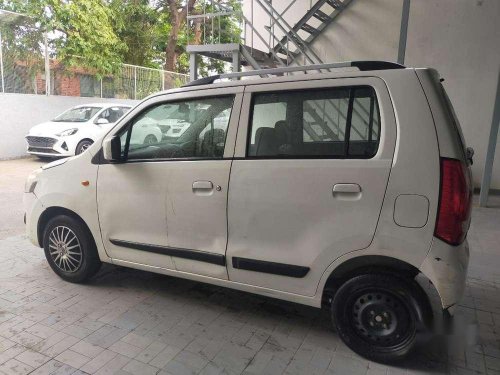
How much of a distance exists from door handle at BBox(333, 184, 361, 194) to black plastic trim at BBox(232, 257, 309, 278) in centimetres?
59

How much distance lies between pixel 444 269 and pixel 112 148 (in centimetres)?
259

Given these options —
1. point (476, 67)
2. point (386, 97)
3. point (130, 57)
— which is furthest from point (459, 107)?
point (130, 57)

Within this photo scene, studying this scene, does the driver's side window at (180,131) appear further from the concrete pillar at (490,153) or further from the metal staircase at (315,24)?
the concrete pillar at (490,153)

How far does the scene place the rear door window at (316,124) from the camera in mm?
2594

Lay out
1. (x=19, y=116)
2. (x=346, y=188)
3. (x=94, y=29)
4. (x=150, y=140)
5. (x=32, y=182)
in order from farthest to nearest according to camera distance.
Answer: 1. (x=94, y=29)
2. (x=19, y=116)
3. (x=32, y=182)
4. (x=150, y=140)
5. (x=346, y=188)

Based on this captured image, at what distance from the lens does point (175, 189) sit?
125 inches

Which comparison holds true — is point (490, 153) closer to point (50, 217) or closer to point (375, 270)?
point (375, 270)

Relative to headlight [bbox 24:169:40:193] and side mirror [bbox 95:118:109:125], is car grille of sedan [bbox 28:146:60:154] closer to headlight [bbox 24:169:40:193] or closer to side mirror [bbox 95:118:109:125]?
side mirror [bbox 95:118:109:125]

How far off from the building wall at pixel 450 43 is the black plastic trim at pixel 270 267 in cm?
691

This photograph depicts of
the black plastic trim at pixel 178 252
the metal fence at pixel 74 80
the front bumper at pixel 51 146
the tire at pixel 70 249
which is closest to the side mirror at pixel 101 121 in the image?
the front bumper at pixel 51 146

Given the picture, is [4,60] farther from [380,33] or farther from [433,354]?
[433,354]

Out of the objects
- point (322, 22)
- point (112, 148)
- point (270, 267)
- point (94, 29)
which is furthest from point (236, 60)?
point (94, 29)

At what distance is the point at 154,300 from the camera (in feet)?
11.7

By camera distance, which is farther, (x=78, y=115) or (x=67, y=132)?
Result: (x=78, y=115)
